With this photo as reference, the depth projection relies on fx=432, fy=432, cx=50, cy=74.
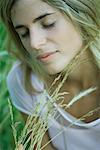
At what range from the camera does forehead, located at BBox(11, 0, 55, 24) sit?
159 cm

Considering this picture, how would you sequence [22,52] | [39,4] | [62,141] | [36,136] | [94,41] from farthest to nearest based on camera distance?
1. [62,141]
2. [22,52]
3. [94,41]
4. [39,4]
5. [36,136]

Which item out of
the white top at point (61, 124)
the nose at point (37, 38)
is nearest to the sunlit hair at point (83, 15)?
the nose at point (37, 38)

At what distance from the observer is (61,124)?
2020mm

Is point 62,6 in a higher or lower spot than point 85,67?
higher

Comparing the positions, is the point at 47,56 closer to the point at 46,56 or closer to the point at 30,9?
the point at 46,56

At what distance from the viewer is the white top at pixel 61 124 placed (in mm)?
1945

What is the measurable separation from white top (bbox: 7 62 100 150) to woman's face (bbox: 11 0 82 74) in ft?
0.93

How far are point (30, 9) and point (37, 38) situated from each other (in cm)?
11

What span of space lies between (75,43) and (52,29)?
0.37 feet

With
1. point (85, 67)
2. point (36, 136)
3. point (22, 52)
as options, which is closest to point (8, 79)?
point (22, 52)

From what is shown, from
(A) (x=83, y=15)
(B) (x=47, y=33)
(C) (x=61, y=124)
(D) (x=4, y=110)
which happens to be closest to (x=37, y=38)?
(B) (x=47, y=33)

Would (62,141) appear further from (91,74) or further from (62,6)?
(62,6)

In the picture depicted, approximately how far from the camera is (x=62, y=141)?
2.14 m

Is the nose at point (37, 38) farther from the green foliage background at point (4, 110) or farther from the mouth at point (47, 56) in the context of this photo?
the green foliage background at point (4, 110)
